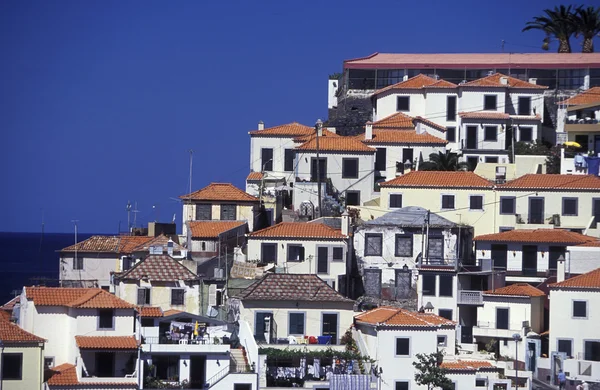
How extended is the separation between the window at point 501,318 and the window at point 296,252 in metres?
11.1

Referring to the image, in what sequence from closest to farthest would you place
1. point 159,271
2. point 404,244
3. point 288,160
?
1. point 159,271
2. point 404,244
3. point 288,160

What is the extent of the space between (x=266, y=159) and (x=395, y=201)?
44.3 ft

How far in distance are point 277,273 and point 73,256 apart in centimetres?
1808

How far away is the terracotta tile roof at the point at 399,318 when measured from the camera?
69438 mm

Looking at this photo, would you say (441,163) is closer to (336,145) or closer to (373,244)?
(336,145)

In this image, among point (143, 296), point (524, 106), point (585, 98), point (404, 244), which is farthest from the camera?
point (585, 98)

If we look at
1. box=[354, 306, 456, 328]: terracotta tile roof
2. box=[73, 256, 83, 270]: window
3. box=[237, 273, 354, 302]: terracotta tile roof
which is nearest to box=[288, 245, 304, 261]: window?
box=[237, 273, 354, 302]: terracotta tile roof

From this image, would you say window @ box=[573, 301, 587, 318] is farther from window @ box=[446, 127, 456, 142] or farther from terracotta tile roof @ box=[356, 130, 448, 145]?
window @ box=[446, 127, 456, 142]

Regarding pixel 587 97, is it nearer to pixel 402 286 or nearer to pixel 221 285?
pixel 402 286

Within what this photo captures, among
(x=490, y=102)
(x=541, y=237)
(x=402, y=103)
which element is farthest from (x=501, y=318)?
(x=402, y=103)

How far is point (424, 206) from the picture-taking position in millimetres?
88688

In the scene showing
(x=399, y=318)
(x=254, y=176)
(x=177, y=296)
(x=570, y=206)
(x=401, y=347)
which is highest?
(x=254, y=176)

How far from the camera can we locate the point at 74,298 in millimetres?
68125

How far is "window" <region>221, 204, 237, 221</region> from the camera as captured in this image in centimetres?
8844
